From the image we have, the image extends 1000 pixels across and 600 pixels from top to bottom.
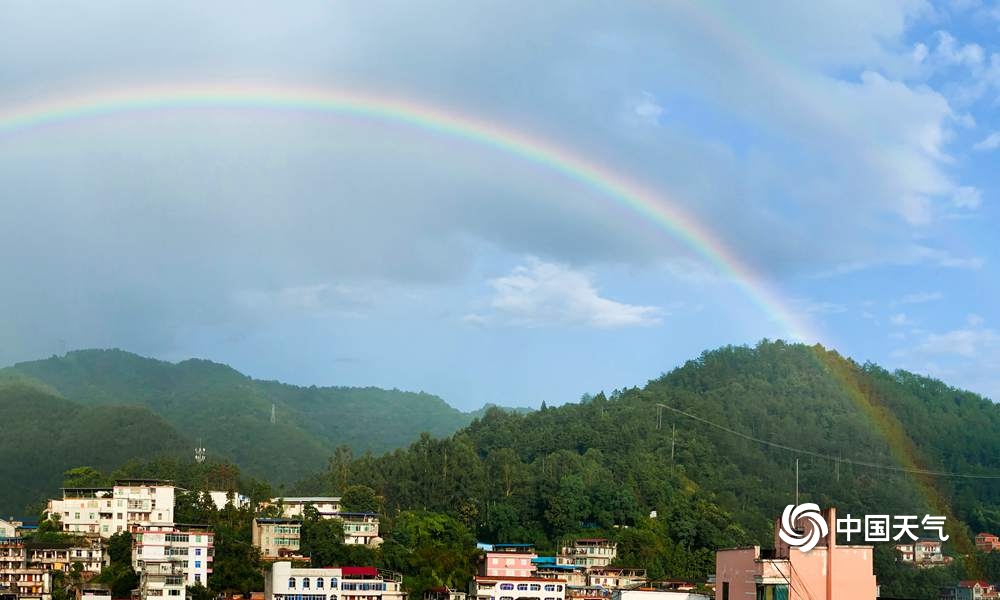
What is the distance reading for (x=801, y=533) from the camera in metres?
22.5

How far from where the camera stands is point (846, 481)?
7338 cm

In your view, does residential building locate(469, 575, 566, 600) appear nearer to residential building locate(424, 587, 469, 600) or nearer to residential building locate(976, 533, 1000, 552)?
residential building locate(424, 587, 469, 600)

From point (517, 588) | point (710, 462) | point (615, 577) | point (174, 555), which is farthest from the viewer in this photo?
point (710, 462)

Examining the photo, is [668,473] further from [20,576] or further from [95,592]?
[95,592]

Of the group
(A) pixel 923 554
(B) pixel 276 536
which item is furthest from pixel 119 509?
(A) pixel 923 554

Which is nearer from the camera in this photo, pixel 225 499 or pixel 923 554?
pixel 225 499

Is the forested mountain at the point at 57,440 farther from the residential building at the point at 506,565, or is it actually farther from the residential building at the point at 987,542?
the residential building at the point at 987,542

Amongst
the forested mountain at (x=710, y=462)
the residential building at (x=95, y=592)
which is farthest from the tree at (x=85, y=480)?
the forested mountain at (x=710, y=462)

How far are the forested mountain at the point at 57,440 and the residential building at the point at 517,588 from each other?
3647cm

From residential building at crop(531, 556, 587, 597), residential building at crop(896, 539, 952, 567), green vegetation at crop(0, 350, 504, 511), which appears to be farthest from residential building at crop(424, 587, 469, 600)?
green vegetation at crop(0, 350, 504, 511)

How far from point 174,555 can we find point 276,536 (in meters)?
6.33

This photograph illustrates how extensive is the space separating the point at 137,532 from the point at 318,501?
482 inches

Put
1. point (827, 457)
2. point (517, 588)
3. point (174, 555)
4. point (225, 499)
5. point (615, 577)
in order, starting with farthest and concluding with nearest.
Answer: point (827, 457) < point (225, 499) < point (615, 577) < point (517, 588) < point (174, 555)

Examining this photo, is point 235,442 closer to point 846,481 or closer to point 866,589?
point 846,481
